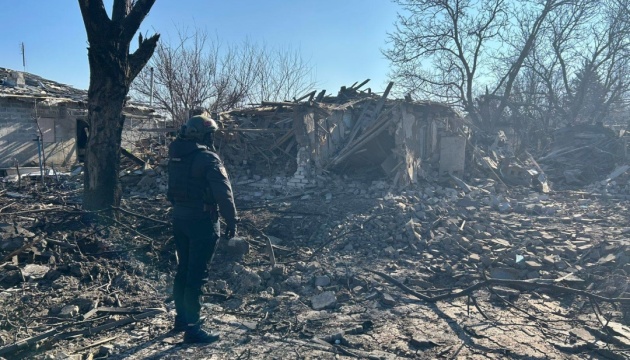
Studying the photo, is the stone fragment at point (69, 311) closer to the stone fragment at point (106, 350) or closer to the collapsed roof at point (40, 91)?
the stone fragment at point (106, 350)

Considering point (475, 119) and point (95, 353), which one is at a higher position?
point (475, 119)

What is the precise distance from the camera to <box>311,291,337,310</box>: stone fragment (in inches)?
193

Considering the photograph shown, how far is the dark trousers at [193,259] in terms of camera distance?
4016 mm

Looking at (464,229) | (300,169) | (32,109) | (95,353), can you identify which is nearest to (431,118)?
(300,169)

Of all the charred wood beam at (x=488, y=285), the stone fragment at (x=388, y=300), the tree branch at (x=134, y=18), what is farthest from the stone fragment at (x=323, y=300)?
the tree branch at (x=134, y=18)

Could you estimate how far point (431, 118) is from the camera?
12945 mm

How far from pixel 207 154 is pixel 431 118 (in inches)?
395

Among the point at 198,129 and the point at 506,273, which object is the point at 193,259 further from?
the point at 506,273

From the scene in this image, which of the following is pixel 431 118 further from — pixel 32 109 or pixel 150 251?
pixel 32 109

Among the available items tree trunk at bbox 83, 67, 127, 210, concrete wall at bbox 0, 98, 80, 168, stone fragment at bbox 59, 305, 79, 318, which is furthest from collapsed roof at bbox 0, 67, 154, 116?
stone fragment at bbox 59, 305, 79, 318

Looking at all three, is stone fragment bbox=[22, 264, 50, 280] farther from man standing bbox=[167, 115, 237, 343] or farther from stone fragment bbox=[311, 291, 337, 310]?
stone fragment bbox=[311, 291, 337, 310]

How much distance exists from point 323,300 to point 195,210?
1.86 metres

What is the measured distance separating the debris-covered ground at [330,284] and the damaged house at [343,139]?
6.82 ft

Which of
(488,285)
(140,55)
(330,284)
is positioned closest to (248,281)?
(330,284)
